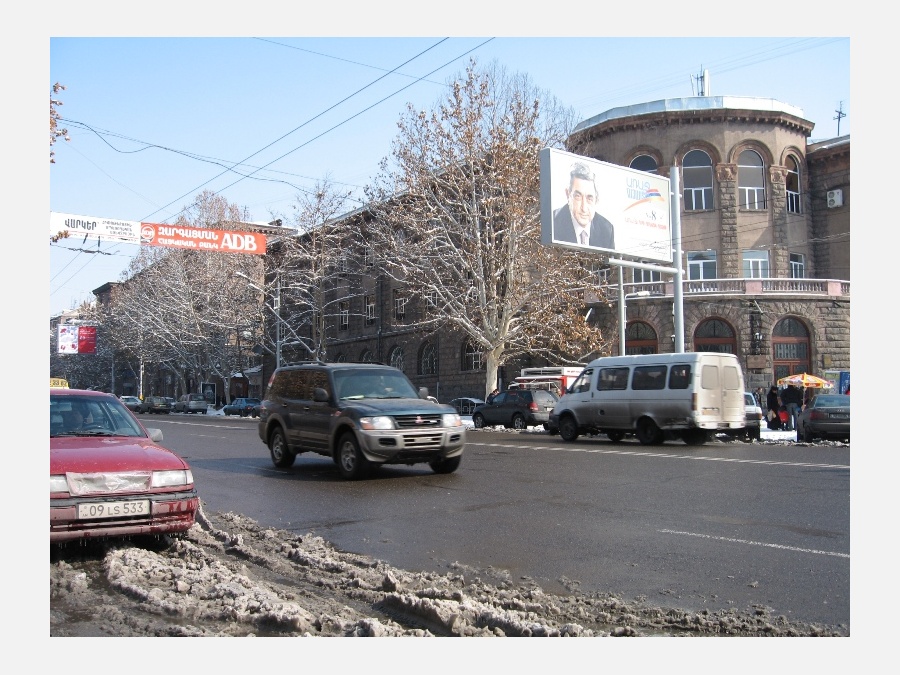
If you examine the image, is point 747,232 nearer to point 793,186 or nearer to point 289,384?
point 793,186

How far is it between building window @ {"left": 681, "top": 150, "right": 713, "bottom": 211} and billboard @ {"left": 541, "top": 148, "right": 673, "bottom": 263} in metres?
14.0

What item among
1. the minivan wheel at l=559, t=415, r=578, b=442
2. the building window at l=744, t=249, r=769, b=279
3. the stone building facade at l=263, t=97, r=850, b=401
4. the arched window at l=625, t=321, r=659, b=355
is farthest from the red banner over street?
the building window at l=744, t=249, r=769, b=279

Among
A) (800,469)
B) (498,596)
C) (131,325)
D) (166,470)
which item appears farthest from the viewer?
(131,325)

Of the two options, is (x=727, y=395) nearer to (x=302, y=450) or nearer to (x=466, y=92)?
(x=302, y=450)

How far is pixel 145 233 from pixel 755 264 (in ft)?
101

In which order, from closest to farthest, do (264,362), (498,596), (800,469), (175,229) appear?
(498,596) < (800,469) < (175,229) < (264,362)

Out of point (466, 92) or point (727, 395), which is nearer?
point (727, 395)

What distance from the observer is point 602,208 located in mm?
25516

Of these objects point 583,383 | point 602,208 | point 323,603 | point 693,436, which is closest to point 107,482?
point 323,603

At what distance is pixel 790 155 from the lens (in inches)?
1662

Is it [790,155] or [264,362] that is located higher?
[790,155]

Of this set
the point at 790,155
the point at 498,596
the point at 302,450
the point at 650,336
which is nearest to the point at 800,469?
the point at 302,450

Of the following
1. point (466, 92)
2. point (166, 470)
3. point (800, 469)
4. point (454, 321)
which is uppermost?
point (466, 92)

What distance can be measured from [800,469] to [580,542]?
7248mm
